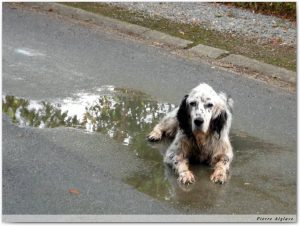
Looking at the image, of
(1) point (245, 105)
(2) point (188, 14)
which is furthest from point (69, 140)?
(2) point (188, 14)

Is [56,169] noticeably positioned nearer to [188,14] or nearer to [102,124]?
[102,124]

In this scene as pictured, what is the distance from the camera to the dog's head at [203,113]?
6.73 meters

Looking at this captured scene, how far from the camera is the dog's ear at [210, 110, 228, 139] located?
6859 millimetres

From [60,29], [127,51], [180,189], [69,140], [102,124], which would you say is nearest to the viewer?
[180,189]

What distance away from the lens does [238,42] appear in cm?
1092

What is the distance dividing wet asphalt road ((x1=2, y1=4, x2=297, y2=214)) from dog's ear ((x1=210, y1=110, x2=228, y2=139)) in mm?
442

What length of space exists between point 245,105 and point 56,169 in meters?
3.04

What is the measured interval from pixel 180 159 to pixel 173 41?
454 cm

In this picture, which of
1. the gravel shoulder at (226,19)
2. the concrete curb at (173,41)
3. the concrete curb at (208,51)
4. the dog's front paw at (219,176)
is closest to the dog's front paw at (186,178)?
the dog's front paw at (219,176)

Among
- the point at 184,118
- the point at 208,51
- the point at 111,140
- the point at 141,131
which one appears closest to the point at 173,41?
the point at 208,51

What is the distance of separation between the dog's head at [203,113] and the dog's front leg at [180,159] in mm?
150

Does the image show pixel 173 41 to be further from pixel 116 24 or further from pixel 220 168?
pixel 220 168

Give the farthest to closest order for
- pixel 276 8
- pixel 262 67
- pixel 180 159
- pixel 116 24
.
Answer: pixel 276 8
pixel 116 24
pixel 262 67
pixel 180 159

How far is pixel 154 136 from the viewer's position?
759cm
